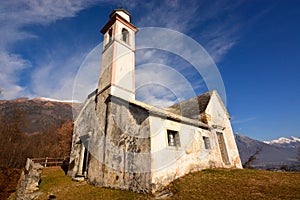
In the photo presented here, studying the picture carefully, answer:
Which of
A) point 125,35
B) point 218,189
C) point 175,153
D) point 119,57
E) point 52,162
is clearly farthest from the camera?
point 52,162

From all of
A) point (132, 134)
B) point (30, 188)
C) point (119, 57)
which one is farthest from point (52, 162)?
point (132, 134)

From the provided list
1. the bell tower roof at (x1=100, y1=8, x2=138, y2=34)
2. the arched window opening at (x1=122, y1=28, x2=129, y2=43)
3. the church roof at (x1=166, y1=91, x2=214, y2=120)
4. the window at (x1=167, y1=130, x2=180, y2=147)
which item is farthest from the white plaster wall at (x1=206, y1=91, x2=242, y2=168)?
the bell tower roof at (x1=100, y1=8, x2=138, y2=34)

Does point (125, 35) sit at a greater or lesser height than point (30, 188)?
greater

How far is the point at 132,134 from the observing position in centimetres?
932

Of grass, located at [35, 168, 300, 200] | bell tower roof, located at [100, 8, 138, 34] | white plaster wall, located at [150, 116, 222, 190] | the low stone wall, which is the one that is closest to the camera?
grass, located at [35, 168, 300, 200]

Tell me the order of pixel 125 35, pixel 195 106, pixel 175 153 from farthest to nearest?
pixel 125 35 → pixel 195 106 → pixel 175 153

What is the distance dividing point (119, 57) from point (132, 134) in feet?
24.6

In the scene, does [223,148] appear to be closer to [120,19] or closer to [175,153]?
[175,153]

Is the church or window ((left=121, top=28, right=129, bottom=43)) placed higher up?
window ((left=121, top=28, right=129, bottom=43))

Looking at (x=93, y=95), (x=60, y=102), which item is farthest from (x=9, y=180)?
(x=60, y=102)

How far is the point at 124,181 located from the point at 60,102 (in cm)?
8711

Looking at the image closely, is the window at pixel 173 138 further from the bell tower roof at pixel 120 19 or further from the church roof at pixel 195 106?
the bell tower roof at pixel 120 19

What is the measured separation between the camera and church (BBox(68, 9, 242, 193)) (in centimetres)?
839

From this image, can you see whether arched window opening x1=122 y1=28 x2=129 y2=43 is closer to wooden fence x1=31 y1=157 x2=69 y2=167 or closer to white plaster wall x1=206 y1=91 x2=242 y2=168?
white plaster wall x1=206 y1=91 x2=242 y2=168
